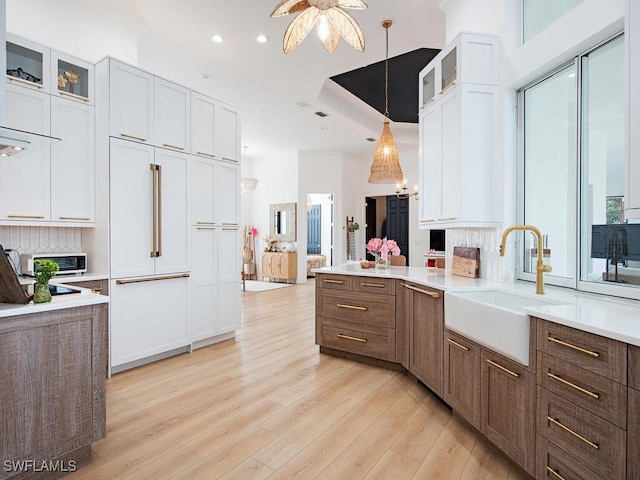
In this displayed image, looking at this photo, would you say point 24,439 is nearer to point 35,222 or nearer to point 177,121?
point 35,222

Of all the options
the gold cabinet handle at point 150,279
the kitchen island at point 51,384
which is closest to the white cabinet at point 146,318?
the gold cabinet handle at point 150,279

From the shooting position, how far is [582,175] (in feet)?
7.38

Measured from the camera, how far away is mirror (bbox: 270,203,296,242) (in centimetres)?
941

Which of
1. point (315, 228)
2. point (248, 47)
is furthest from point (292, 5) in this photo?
point (315, 228)

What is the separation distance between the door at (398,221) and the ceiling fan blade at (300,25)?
7.44 m

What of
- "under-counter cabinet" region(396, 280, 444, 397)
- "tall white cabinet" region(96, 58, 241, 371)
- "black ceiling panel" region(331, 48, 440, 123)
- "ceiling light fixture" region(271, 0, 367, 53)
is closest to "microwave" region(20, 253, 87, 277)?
"tall white cabinet" region(96, 58, 241, 371)

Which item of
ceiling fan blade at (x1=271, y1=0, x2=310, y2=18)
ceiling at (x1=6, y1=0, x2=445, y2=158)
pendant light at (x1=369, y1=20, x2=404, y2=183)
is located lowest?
pendant light at (x1=369, y1=20, x2=404, y2=183)

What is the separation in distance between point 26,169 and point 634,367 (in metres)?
3.96

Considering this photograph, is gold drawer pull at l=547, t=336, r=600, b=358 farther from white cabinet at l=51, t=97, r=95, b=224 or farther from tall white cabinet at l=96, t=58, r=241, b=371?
white cabinet at l=51, t=97, r=95, b=224

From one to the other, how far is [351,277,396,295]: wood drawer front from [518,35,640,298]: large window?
1061 millimetres

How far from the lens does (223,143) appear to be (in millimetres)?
4199

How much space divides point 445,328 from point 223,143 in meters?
3.17

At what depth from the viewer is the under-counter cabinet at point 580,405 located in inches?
50.4

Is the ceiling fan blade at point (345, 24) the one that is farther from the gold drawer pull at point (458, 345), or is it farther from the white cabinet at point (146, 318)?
the white cabinet at point (146, 318)
